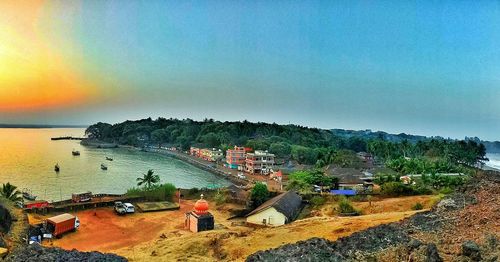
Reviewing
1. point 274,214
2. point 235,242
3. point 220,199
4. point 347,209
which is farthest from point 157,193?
point 235,242

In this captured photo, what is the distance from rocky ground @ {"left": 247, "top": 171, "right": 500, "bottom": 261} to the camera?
797cm

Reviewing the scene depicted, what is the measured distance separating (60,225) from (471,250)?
840 inches

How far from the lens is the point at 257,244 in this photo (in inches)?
629

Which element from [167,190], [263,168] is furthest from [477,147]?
[167,190]

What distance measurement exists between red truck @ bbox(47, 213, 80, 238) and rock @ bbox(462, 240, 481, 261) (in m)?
21.1

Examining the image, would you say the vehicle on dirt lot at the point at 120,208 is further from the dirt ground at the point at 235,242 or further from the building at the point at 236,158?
the building at the point at 236,158

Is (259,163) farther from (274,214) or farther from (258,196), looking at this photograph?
(274,214)

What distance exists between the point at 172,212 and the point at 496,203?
22.5 meters

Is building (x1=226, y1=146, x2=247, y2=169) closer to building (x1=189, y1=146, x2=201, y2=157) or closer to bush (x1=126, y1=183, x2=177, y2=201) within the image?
building (x1=189, y1=146, x2=201, y2=157)

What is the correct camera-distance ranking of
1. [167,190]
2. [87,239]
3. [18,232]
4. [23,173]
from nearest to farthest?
[18,232] → [87,239] → [167,190] → [23,173]

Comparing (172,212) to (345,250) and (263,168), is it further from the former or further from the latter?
(263,168)

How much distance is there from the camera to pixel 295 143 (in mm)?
93750

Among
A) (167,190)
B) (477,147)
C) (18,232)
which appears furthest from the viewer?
(477,147)

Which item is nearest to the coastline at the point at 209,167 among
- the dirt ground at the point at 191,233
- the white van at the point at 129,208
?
the dirt ground at the point at 191,233
